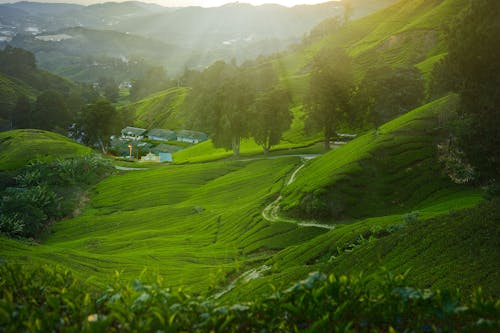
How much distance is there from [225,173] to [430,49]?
11577 cm

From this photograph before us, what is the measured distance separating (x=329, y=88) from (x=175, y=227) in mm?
36521

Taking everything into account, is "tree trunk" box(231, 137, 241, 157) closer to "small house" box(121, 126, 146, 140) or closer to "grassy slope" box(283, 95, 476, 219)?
"grassy slope" box(283, 95, 476, 219)

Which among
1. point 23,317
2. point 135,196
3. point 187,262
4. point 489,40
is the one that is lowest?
point 135,196

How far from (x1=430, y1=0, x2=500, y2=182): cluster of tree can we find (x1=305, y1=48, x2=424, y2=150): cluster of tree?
111 ft

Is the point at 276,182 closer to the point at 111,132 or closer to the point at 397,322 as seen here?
the point at 397,322

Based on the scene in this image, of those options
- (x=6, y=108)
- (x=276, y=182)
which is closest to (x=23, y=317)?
(x=276, y=182)

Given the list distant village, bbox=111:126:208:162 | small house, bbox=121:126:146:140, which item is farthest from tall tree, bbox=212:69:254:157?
small house, bbox=121:126:146:140

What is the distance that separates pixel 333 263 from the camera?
21.3 m

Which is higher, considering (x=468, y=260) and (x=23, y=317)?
(x=23, y=317)

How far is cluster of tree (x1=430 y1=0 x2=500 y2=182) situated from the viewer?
29.8 meters

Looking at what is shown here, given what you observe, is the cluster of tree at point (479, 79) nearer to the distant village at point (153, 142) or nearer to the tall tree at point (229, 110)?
the tall tree at point (229, 110)

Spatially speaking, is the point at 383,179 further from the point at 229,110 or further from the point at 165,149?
the point at 165,149

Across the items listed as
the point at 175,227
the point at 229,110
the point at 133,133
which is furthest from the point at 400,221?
the point at 133,133

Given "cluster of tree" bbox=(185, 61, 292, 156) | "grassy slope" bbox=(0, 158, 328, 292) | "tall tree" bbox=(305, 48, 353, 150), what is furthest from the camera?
"cluster of tree" bbox=(185, 61, 292, 156)
